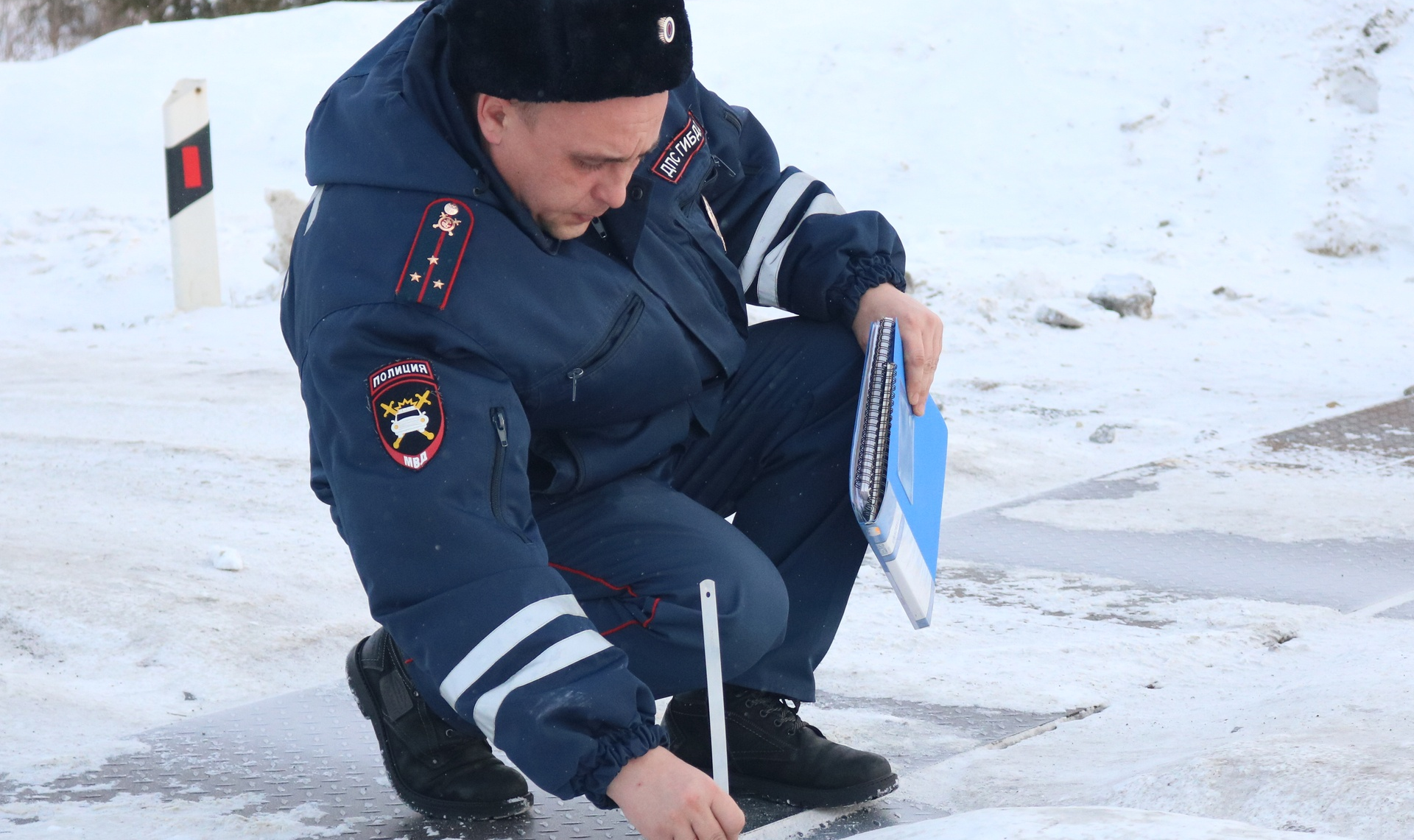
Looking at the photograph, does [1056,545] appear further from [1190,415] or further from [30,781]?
[30,781]

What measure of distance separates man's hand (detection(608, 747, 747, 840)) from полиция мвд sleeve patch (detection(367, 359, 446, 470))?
371mm

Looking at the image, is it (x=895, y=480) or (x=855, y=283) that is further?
(x=855, y=283)

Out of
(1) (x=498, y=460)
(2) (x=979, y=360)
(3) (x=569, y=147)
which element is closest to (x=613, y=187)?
(3) (x=569, y=147)

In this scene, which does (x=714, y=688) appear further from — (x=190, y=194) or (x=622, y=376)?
(x=190, y=194)

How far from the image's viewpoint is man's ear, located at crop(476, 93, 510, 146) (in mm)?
1569

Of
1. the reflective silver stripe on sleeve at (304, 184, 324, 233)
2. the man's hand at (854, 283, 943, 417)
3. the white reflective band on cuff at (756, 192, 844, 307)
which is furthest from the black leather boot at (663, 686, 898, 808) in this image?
the reflective silver stripe on sleeve at (304, 184, 324, 233)

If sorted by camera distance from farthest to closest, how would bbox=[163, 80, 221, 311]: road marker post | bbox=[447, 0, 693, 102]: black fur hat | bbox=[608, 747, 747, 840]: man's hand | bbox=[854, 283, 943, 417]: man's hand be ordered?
bbox=[163, 80, 221, 311]: road marker post → bbox=[854, 283, 943, 417]: man's hand → bbox=[447, 0, 693, 102]: black fur hat → bbox=[608, 747, 747, 840]: man's hand

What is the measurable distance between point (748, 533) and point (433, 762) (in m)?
0.53

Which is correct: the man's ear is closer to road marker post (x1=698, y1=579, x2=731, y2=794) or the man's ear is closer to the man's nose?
the man's nose

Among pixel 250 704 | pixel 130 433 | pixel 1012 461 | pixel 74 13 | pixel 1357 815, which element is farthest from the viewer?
pixel 74 13

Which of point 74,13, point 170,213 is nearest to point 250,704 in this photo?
point 170,213

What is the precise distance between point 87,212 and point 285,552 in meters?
5.36

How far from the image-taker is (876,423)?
5.95 feet

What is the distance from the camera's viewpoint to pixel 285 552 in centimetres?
295
